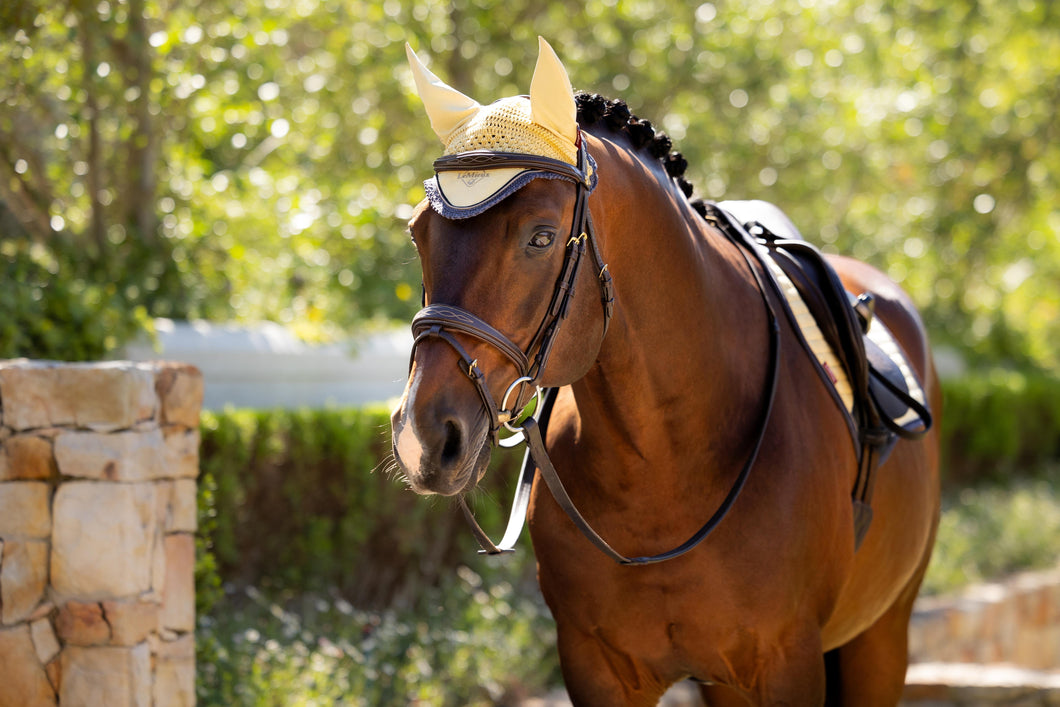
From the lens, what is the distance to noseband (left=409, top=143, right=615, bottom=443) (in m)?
1.87

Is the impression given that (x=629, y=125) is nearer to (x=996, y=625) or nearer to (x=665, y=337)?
(x=665, y=337)

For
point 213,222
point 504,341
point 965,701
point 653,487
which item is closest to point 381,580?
point 213,222

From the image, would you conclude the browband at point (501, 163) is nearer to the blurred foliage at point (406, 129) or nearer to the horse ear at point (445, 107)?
the horse ear at point (445, 107)

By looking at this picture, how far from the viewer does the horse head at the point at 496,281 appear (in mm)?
1838

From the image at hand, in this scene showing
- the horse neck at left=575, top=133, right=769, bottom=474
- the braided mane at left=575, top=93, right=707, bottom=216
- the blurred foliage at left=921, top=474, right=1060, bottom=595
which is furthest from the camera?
the blurred foliage at left=921, top=474, right=1060, bottom=595

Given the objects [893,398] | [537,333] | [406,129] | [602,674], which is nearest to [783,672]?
[602,674]

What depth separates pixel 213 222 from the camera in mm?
6406

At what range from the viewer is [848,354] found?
2.96m

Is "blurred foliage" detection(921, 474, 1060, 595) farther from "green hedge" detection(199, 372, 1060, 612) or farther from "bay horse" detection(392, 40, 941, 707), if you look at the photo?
"bay horse" detection(392, 40, 941, 707)

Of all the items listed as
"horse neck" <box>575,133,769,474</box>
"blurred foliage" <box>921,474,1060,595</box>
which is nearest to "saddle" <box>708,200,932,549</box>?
"horse neck" <box>575,133,769,474</box>

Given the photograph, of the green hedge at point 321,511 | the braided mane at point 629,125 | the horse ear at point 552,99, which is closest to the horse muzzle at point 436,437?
the horse ear at point 552,99

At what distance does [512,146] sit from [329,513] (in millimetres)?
3812

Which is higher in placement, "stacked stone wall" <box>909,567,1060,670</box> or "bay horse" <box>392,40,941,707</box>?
"bay horse" <box>392,40,941,707</box>

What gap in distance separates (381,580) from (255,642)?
1374 millimetres
